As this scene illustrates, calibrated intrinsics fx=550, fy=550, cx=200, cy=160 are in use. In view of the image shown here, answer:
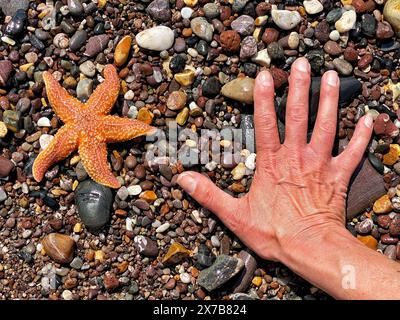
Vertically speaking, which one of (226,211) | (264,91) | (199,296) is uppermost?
(264,91)

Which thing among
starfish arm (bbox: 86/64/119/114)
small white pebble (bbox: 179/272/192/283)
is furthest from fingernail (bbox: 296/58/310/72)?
small white pebble (bbox: 179/272/192/283)

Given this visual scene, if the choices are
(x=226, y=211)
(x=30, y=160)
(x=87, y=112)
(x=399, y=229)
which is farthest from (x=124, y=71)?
(x=399, y=229)

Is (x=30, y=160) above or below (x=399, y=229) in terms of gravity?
above

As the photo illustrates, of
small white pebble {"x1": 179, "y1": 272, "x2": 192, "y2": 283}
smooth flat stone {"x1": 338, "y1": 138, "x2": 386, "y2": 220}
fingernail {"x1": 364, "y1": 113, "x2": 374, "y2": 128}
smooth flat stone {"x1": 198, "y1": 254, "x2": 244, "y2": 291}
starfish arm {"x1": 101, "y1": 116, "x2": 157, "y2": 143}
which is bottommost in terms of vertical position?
small white pebble {"x1": 179, "y1": 272, "x2": 192, "y2": 283}

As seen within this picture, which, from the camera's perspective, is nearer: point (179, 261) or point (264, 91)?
point (264, 91)

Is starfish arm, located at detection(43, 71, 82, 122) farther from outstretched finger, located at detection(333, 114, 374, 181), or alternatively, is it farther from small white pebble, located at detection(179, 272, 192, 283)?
outstretched finger, located at detection(333, 114, 374, 181)

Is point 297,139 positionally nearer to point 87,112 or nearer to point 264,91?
point 264,91
